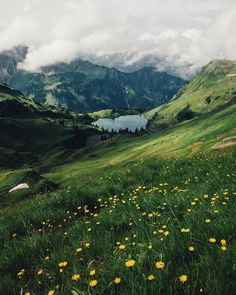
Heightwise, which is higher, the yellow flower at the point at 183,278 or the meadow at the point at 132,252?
the yellow flower at the point at 183,278

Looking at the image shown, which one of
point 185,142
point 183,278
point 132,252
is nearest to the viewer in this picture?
point 183,278

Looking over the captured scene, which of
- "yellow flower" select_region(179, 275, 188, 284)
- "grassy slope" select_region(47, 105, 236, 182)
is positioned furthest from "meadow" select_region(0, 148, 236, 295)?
"grassy slope" select_region(47, 105, 236, 182)

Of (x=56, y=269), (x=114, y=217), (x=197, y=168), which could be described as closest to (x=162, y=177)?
(x=197, y=168)

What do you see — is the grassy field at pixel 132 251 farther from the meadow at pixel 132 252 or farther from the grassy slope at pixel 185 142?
the grassy slope at pixel 185 142

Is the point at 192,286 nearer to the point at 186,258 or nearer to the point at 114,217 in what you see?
the point at 186,258

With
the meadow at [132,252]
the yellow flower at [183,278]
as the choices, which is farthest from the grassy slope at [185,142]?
the yellow flower at [183,278]

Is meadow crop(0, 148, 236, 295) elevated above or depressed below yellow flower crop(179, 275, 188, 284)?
below

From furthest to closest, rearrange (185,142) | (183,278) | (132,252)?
(185,142), (132,252), (183,278)

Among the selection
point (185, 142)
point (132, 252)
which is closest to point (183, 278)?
point (132, 252)

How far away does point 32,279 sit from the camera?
6203 millimetres

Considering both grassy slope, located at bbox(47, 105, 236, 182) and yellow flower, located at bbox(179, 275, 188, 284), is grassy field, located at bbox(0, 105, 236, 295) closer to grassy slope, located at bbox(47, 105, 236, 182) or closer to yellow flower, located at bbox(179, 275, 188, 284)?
yellow flower, located at bbox(179, 275, 188, 284)

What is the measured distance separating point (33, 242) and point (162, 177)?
24.6 feet

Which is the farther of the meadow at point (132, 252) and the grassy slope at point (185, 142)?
the grassy slope at point (185, 142)

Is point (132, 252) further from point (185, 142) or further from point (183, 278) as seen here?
point (185, 142)
